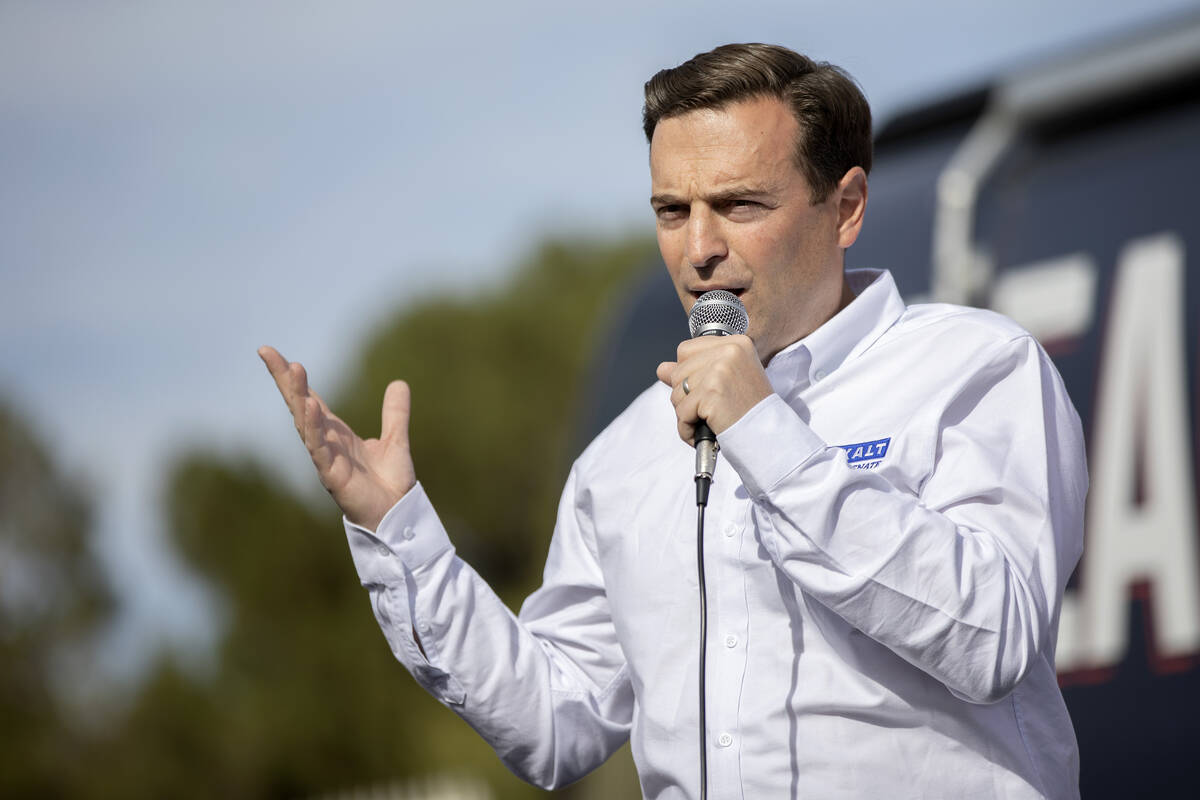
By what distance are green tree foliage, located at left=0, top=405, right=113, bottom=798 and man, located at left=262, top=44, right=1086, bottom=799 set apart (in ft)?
57.7

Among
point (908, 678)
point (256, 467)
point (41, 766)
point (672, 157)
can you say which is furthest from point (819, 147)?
point (256, 467)

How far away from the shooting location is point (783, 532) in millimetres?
1695

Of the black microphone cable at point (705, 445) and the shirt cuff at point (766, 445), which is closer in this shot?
the shirt cuff at point (766, 445)

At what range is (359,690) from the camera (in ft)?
63.2

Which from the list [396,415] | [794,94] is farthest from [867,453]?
[396,415]

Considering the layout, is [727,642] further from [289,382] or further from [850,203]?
[289,382]

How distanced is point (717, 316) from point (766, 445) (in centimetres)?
28

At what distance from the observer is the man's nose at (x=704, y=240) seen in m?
1.95

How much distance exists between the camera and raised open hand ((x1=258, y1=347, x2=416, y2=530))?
2.19 m

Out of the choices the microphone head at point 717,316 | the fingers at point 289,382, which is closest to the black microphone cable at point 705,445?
the microphone head at point 717,316

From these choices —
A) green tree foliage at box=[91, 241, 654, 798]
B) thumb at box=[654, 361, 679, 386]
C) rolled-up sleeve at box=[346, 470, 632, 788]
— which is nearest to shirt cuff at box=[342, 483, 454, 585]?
rolled-up sleeve at box=[346, 470, 632, 788]

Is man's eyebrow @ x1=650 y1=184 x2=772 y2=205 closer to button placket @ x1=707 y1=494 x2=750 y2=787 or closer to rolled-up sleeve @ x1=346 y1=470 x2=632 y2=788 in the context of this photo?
button placket @ x1=707 y1=494 x2=750 y2=787

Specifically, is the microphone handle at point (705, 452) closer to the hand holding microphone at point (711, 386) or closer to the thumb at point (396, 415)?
the hand holding microphone at point (711, 386)

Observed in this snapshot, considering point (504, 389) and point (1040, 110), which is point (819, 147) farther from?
point (504, 389)
